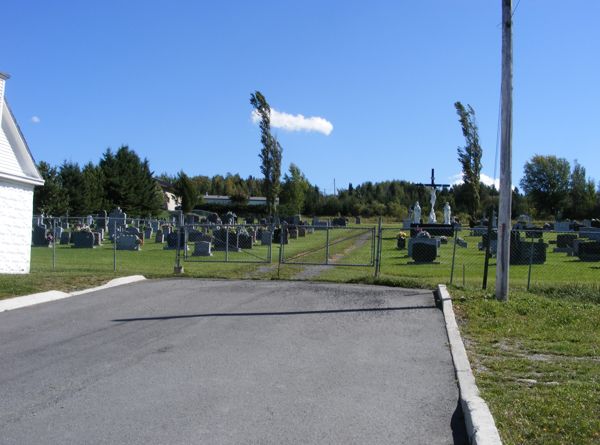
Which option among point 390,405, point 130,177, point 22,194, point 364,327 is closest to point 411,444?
point 390,405

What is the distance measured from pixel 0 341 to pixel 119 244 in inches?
957

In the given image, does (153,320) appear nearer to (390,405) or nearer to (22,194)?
(390,405)

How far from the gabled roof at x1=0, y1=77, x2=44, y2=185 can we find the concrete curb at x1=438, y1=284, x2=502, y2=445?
14750 mm

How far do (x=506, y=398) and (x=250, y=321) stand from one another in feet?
17.0

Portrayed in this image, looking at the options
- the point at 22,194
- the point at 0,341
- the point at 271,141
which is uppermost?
the point at 271,141

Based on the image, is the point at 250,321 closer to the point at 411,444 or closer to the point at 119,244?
the point at 411,444

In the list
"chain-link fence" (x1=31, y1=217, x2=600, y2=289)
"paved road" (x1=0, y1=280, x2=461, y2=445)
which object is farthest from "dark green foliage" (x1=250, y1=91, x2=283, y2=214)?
"paved road" (x1=0, y1=280, x2=461, y2=445)

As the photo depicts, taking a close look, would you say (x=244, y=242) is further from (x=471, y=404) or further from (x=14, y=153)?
(x=471, y=404)

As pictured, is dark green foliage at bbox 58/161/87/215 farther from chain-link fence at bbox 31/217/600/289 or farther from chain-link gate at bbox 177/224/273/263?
chain-link gate at bbox 177/224/273/263

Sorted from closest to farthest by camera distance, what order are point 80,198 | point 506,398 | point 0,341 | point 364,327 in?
point 506,398
point 0,341
point 364,327
point 80,198

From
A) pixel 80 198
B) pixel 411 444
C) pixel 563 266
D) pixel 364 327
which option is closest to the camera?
pixel 411 444

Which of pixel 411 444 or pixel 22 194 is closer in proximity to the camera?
pixel 411 444

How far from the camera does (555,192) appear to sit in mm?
100125

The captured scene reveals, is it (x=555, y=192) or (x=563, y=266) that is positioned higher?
(x=555, y=192)
